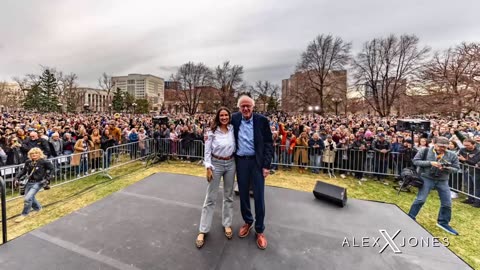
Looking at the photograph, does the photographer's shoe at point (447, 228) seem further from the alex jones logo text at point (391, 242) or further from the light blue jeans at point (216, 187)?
the light blue jeans at point (216, 187)

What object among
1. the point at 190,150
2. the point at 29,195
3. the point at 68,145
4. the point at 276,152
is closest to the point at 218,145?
the point at 29,195

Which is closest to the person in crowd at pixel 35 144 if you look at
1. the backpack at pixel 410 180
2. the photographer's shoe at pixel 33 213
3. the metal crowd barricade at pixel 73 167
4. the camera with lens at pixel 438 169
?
the metal crowd barricade at pixel 73 167

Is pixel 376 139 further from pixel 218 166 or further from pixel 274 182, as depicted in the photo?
pixel 218 166

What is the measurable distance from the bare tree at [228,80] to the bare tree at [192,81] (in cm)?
180

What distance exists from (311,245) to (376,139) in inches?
239

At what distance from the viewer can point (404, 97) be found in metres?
25.6

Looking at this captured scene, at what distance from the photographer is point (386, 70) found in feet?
88.0

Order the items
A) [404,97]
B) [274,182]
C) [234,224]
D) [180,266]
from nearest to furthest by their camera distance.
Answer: [180,266] → [234,224] → [274,182] → [404,97]

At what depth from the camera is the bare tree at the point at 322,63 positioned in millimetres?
30125

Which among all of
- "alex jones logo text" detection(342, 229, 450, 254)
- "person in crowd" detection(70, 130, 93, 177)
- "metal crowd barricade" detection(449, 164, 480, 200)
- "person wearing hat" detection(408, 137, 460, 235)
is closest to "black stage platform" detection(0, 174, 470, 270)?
"alex jones logo text" detection(342, 229, 450, 254)

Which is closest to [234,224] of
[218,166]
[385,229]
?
[218,166]

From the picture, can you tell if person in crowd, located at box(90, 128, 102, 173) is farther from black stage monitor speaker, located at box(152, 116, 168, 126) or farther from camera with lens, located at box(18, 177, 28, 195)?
black stage monitor speaker, located at box(152, 116, 168, 126)

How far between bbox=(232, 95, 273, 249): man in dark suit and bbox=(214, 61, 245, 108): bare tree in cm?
4675

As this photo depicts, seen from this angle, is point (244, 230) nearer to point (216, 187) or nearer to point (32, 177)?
point (216, 187)
